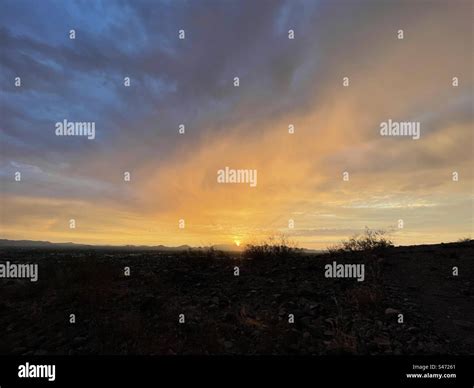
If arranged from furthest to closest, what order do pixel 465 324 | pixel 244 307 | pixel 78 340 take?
pixel 244 307, pixel 465 324, pixel 78 340

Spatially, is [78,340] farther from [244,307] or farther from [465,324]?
[465,324]

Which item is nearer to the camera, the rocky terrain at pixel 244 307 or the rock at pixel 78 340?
the rocky terrain at pixel 244 307

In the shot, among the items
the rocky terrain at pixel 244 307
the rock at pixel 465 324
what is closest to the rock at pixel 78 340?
the rocky terrain at pixel 244 307

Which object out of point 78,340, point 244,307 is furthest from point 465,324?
point 78,340

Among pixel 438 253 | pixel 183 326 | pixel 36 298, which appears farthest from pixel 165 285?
→ pixel 438 253

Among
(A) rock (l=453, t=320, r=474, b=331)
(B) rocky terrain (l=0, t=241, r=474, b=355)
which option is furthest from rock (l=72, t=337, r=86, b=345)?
(A) rock (l=453, t=320, r=474, b=331)

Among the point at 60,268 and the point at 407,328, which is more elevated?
the point at 60,268

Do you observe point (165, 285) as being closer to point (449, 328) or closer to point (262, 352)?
point (262, 352)

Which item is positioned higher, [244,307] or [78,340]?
[244,307]

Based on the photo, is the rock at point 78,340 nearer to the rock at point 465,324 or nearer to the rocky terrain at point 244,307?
the rocky terrain at point 244,307
